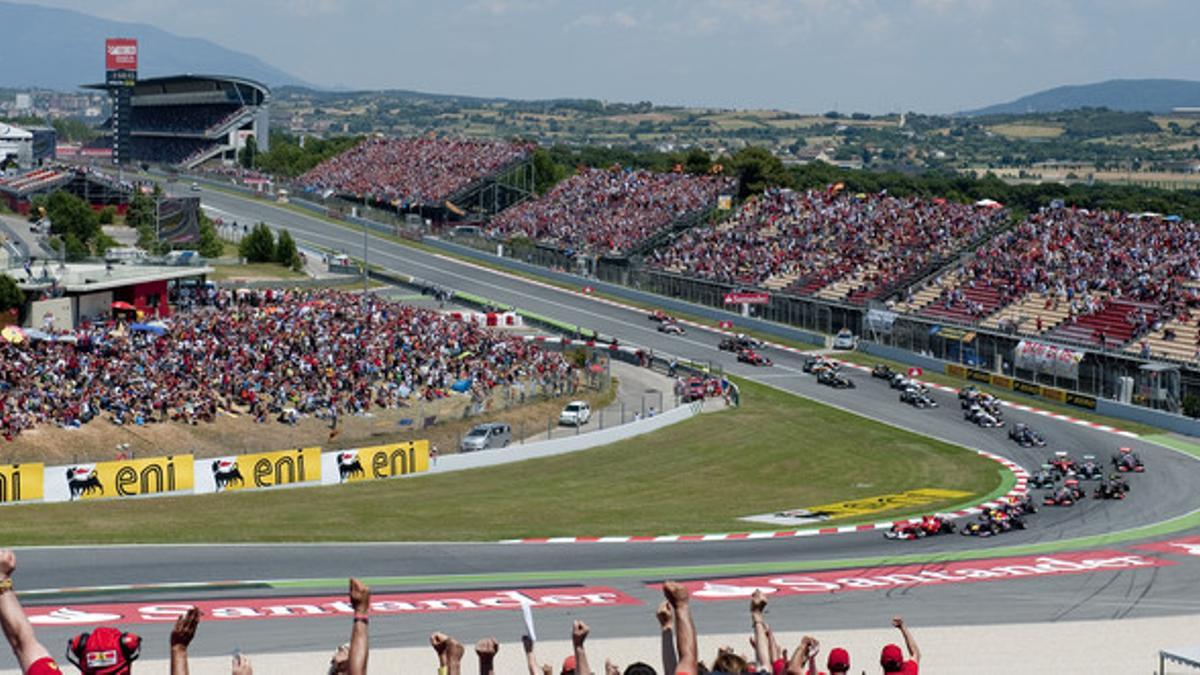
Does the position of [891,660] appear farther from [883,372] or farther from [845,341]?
[845,341]

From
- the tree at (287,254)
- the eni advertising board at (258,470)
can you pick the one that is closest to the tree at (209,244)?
the tree at (287,254)

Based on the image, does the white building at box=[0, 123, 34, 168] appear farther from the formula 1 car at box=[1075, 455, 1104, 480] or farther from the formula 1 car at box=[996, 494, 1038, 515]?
the formula 1 car at box=[996, 494, 1038, 515]

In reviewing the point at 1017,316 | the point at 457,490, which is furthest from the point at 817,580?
the point at 1017,316

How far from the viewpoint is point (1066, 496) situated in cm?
4306

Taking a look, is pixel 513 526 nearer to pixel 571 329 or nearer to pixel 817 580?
pixel 817 580

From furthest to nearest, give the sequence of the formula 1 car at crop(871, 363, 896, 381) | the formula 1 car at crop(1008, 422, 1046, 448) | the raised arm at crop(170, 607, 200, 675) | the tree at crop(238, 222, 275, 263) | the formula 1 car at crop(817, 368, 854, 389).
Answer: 1. the tree at crop(238, 222, 275, 263)
2. the formula 1 car at crop(871, 363, 896, 381)
3. the formula 1 car at crop(817, 368, 854, 389)
4. the formula 1 car at crop(1008, 422, 1046, 448)
5. the raised arm at crop(170, 607, 200, 675)

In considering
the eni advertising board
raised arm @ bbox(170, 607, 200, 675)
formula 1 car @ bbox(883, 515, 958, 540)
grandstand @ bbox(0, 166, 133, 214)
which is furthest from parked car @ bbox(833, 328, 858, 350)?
raised arm @ bbox(170, 607, 200, 675)

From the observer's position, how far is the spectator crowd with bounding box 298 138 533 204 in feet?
429

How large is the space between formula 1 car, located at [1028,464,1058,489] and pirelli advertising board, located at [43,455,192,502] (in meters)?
25.0

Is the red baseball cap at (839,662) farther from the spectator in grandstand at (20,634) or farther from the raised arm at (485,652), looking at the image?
the spectator in grandstand at (20,634)

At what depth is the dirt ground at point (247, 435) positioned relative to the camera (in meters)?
41.6

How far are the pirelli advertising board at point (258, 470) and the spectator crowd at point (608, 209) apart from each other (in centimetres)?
5965

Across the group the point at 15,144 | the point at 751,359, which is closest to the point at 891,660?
the point at 751,359

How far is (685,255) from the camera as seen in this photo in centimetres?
9544
